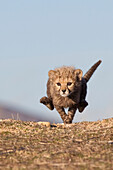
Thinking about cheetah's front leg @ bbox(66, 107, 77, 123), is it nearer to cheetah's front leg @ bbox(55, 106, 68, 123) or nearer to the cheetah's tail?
cheetah's front leg @ bbox(55, 106, 68, 123)

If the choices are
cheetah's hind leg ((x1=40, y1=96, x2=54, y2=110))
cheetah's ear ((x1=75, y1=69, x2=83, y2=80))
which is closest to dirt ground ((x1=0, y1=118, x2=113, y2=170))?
cheetah's ear ((x1=75, y1=69, x2=83, y2=80))

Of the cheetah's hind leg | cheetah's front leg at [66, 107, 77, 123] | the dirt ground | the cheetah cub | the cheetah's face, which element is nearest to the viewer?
the dirt ground

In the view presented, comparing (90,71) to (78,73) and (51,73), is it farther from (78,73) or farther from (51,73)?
(51,73)

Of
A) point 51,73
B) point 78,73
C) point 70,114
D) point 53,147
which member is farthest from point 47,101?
point 53,147

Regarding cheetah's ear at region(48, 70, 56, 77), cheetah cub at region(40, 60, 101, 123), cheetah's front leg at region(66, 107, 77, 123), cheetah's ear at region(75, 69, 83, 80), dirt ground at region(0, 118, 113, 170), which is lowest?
dirt ground at region(0, 118, 113, 170)

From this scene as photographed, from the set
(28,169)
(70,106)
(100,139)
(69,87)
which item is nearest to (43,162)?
(28,169)

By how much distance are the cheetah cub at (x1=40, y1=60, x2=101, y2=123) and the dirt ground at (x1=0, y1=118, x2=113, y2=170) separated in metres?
1.30

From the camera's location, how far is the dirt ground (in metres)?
5.93

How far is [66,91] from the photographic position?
10992mm

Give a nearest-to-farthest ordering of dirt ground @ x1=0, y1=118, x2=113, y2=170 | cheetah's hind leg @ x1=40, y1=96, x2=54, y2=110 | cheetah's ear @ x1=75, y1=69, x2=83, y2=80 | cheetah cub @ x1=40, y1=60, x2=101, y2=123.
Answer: dirt ground @ x1=0, y1=118, x2=113, y2=170, cheetah cub @ x1=40, y1=60, x2=101, y2=123, cheetah's ear @ x1=75, y1=69, x2=83, y2=80, cheetah's hind leg @ x1=40, y1=96, x2=54, y2=110

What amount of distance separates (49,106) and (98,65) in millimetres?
2885

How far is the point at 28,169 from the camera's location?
5.64 m

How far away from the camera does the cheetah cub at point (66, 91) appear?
1128 centimetres

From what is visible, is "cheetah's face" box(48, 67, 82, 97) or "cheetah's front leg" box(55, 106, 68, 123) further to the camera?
"cheetah's front leg" box(55, 106, 68, 123)
